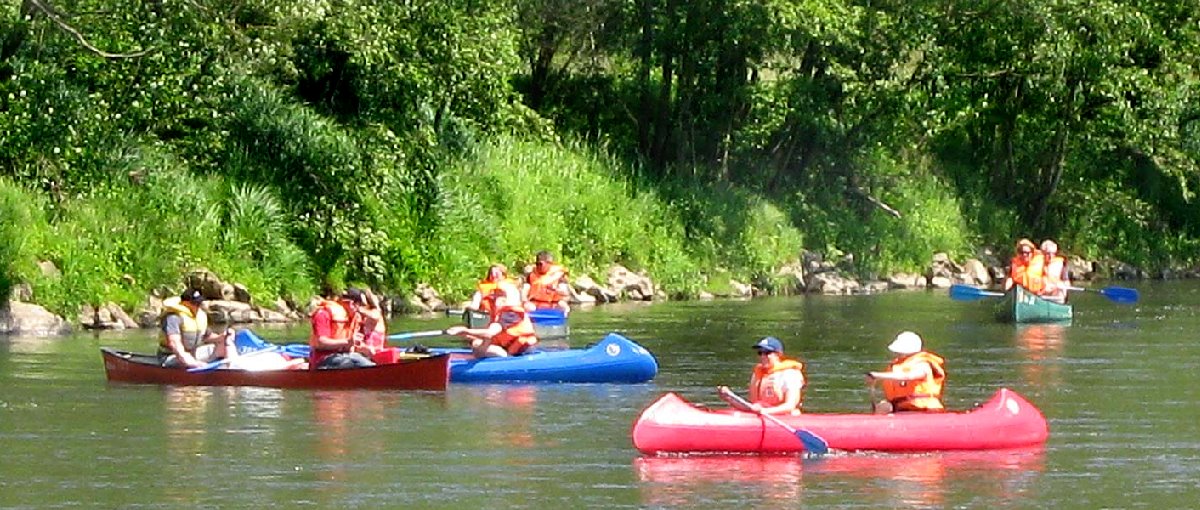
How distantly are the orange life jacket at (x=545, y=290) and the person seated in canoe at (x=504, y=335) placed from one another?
214 inches

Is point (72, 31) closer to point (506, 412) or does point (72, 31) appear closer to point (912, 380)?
point (506, 412)

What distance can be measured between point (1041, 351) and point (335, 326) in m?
9.30

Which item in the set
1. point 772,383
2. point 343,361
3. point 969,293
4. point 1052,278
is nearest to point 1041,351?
point 1052,278

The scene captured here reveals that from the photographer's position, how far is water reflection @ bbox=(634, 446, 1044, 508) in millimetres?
15844

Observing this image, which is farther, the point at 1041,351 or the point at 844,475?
the point at 1041,351

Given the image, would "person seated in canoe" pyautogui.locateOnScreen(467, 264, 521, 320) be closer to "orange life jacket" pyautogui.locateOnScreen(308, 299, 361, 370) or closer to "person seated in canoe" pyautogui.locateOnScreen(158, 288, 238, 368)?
"orange life jacket" pyautogui.locateOnScreen(308, 299, 361, 370)

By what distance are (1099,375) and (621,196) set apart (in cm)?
1572

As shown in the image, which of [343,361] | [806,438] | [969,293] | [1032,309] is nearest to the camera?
[806,438]

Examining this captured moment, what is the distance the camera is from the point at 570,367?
23.1m

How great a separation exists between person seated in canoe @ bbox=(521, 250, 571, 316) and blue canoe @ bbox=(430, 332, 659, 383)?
5.93 metres

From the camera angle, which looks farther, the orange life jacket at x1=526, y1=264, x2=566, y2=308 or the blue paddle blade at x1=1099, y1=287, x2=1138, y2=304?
the blue paddle blade at x1=1099, y1=287, x2=1138, y2=304

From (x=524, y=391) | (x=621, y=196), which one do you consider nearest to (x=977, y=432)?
(x=524, y=391)

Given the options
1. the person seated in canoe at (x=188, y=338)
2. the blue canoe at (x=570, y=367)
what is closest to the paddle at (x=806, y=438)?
the blue canoe at (x=570, y=367)

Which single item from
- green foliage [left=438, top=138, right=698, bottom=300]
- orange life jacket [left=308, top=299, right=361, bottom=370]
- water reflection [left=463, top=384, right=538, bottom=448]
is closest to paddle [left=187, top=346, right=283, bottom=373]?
orange life jacket [left=308, top=299, right=361, bottom=370]
